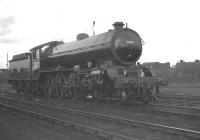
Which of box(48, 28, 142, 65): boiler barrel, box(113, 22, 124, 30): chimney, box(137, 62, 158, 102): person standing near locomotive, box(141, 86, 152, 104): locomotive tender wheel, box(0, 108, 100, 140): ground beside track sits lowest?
box(0, 108, 100, 140): ground beside track

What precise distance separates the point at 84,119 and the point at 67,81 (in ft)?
24.0

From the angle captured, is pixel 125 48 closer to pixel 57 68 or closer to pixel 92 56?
pixel 92 56

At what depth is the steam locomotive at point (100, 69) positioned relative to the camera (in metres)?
12.5

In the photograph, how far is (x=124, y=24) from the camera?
1386cm

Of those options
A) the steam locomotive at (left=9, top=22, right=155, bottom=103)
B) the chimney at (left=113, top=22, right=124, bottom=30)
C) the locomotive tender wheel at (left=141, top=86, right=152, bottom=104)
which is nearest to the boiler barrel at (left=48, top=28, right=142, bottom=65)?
the steam locomotive at (left=9, top=22, right=155, bottom=103)

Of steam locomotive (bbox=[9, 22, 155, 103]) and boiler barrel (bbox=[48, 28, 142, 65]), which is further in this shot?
boiler barrel (bbox=[48, 28, 142, 65])

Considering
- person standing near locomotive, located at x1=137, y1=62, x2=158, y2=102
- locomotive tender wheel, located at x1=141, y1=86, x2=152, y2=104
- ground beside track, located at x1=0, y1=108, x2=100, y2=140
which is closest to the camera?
ground beside track, located at x1=0, y1=108, x2=100, y2=140

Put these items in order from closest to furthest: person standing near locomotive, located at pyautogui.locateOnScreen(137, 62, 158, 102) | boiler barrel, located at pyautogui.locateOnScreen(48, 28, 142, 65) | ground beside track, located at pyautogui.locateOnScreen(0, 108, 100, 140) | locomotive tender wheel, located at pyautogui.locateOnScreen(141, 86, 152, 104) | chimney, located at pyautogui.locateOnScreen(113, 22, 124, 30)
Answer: ground beside track, located at pyautogui.locateOnScreen(0, 108, 100, 140), person standing near locomotive, located at pyautogui.locateOnScreen(137, 62, 158, 102), locomotive tender wheel, located at pyautogui.locateOnScreen(141, 86, 152, 104), boiler barrel, located at pyautogui.locateOnScreen(48, 28, 142, 65), chimney, located at pyautogui.locateOnScreen(113, 22, 124, 30)

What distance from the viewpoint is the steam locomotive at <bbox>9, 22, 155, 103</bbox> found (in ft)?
41.0

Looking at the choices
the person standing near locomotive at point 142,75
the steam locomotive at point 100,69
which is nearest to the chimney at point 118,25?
the steam locomotive at point 100,69

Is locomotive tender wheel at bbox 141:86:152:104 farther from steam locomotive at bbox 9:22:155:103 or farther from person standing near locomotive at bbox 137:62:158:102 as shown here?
person standing near locomotive at bbox 137:62:158:102

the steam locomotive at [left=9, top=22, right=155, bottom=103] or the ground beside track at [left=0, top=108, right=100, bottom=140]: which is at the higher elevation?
the steam locomotive at [left=9, top=22, right=155, bottom=103]

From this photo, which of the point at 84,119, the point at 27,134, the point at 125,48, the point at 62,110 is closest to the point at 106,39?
the point at 125,48

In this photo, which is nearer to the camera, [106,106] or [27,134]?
[27,134]
